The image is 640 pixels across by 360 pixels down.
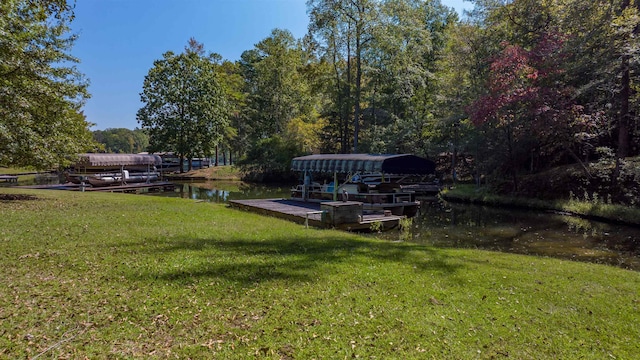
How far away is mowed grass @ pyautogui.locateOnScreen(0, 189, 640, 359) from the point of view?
438cm

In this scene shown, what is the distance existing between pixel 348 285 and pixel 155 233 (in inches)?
246

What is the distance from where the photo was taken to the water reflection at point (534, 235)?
12065mm

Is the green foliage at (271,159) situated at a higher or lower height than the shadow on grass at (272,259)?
higher

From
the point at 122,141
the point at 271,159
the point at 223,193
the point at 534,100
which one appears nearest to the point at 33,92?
the point at 223,193

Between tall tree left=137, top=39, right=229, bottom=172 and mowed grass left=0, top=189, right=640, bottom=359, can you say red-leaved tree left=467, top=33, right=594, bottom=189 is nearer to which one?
mowed grass left=0, top=189, right=640, bottom=359

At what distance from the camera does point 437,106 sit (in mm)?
36844

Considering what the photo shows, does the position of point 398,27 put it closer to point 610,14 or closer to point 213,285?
point 610,14

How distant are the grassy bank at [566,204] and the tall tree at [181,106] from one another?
33.6m

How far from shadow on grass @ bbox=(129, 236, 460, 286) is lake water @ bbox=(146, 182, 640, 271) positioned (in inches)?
172

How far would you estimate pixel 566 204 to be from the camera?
20562mm

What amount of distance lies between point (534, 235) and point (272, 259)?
12.2m

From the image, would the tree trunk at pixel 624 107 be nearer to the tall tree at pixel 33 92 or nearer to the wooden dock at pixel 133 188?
the tall tree at pixel 33 92

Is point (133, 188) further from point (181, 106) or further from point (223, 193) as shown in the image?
point (181, 106)

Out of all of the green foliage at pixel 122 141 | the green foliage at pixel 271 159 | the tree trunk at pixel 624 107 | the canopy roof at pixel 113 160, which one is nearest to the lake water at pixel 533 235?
the tree trunk at pixel 624 107
